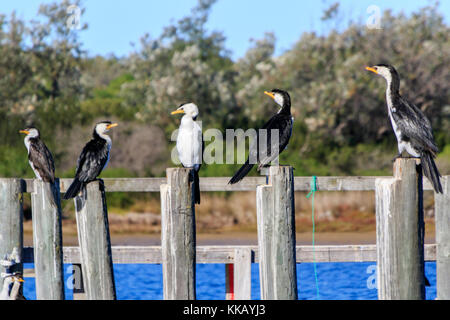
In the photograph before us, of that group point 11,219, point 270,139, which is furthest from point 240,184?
point 11,219

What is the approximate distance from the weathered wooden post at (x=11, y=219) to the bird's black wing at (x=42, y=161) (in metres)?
0.33

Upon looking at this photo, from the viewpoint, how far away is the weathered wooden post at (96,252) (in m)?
5.79

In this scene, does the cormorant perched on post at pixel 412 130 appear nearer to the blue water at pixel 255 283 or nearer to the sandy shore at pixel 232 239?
the blue water at pixel 255 283

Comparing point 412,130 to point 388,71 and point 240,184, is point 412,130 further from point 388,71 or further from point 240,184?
point 240,184

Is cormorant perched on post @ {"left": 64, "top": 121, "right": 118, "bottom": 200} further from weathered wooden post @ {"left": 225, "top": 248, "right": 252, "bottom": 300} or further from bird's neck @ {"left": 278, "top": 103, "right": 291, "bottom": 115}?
bird's neck @ {"left": 278, "top": 103, "right": 291, "bottom": 115}

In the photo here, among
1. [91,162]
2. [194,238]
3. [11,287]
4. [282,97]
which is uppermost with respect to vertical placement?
[282,97]

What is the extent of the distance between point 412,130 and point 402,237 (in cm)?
148

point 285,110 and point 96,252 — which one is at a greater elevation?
point 285,110

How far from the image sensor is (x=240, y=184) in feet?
24.7

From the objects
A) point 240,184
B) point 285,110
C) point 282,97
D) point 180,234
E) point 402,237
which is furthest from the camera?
point 282,97

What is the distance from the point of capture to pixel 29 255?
650 cm

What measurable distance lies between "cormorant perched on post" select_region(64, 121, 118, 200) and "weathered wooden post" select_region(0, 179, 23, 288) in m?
0.42

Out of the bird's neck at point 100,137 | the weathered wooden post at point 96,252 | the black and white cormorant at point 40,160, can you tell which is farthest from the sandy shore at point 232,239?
the weathered wooden post at point 96,252

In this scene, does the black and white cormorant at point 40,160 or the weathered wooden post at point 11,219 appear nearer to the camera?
the weathered wooden post at point 11,219
